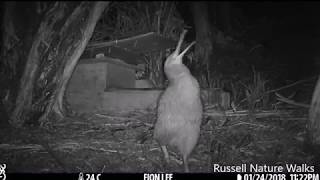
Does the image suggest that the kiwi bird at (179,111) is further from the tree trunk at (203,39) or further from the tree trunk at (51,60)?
the tree trunk at (51,60)

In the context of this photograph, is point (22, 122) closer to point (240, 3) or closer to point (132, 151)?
point (132, 151)

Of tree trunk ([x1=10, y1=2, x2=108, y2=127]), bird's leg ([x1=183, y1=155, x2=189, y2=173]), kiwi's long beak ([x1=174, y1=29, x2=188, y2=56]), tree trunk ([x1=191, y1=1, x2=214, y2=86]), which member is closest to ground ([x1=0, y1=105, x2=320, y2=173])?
bird's leg ([x1=183, y1=155, x2=189, y2=173])

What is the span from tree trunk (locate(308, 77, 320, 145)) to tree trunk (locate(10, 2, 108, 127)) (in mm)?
1380

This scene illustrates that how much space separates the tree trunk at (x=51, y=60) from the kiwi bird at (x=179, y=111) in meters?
0.65

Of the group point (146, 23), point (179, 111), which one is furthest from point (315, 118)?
point (146, 23)

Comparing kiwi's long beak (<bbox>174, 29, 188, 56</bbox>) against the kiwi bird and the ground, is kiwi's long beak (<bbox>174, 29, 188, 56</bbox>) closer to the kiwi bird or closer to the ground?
the kiwi bird

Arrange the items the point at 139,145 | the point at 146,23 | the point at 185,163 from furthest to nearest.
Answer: the point at 146,23, the point at 139,145, the point at 185,163

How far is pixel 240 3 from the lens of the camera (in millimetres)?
2369

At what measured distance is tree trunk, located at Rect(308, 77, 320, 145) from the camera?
2.18m

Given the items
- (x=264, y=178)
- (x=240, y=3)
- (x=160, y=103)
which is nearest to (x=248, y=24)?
(x=240, y=3)

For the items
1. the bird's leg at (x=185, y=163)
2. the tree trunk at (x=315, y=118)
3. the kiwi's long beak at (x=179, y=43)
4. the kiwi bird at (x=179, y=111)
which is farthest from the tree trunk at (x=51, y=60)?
the tree trunk at (x=315, y=118)

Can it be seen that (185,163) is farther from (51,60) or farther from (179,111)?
(51,60)

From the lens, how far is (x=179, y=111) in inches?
86.2

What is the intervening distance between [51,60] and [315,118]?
5.50 feet
